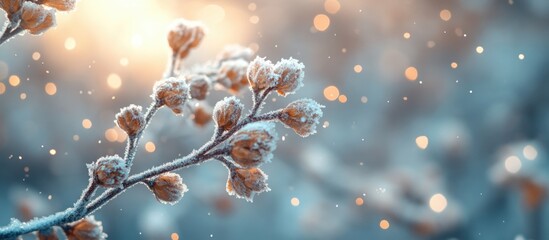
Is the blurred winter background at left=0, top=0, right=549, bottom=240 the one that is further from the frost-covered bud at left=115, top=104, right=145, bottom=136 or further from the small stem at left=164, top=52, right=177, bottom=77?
the frost-covered bud at left=115, top=104, right=145, bottom=136

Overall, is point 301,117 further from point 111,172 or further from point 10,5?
point 10,5

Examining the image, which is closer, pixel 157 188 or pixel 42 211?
pixel 157 188

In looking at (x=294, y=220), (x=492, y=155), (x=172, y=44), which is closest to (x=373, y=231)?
(x=294, y=220)

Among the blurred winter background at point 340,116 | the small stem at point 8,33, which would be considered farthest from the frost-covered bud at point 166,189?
the blurred winter background at point 340,116

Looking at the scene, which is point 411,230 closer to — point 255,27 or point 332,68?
point 332,68

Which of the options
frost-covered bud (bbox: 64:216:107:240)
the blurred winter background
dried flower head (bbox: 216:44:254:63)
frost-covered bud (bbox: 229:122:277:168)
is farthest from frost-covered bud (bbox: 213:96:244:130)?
the blurred winter background
